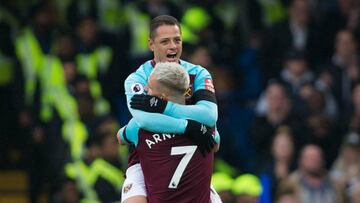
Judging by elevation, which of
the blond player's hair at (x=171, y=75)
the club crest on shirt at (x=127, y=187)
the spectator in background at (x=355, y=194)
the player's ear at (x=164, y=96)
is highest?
the blond player's hair at (x=171, y=75)

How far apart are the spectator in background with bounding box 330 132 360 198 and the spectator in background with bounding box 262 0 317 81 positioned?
2.02 m

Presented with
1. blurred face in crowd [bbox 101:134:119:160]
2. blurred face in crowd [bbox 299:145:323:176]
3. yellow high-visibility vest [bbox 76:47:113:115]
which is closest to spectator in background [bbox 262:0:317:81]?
yellow high-visibility vest [bbox 76:47:113:115]

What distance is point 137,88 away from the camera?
8.65 meters

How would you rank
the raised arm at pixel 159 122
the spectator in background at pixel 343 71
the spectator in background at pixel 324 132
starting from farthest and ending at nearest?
the spectator in background at pixel 343 71
the spectator in background at pixel 324 132
the raised arm at pixel 159 122

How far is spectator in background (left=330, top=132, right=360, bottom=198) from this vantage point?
1321 centimetres

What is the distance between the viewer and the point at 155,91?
851 cm

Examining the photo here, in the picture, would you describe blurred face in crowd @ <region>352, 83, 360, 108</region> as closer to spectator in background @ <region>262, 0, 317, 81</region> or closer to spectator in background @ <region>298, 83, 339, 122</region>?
spectator in background @ <region>298, 83, 339, 122</region>

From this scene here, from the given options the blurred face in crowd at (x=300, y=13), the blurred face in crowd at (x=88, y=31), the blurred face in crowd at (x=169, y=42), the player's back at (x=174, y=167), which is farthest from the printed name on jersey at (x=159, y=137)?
the blurred face in crowd at (x=88, y=31)

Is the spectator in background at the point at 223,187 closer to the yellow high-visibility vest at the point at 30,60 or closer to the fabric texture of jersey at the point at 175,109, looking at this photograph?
the fabric texture of jersey at the point at 175,109

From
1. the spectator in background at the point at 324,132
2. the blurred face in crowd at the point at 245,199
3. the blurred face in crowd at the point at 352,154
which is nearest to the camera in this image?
the blurred face in crowd at the point at 245,199

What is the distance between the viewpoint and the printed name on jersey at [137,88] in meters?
8.64

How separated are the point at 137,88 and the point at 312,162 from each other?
4675 millimetres

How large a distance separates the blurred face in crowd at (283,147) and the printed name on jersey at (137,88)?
5063mm

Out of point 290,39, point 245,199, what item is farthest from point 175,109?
point 290,39
